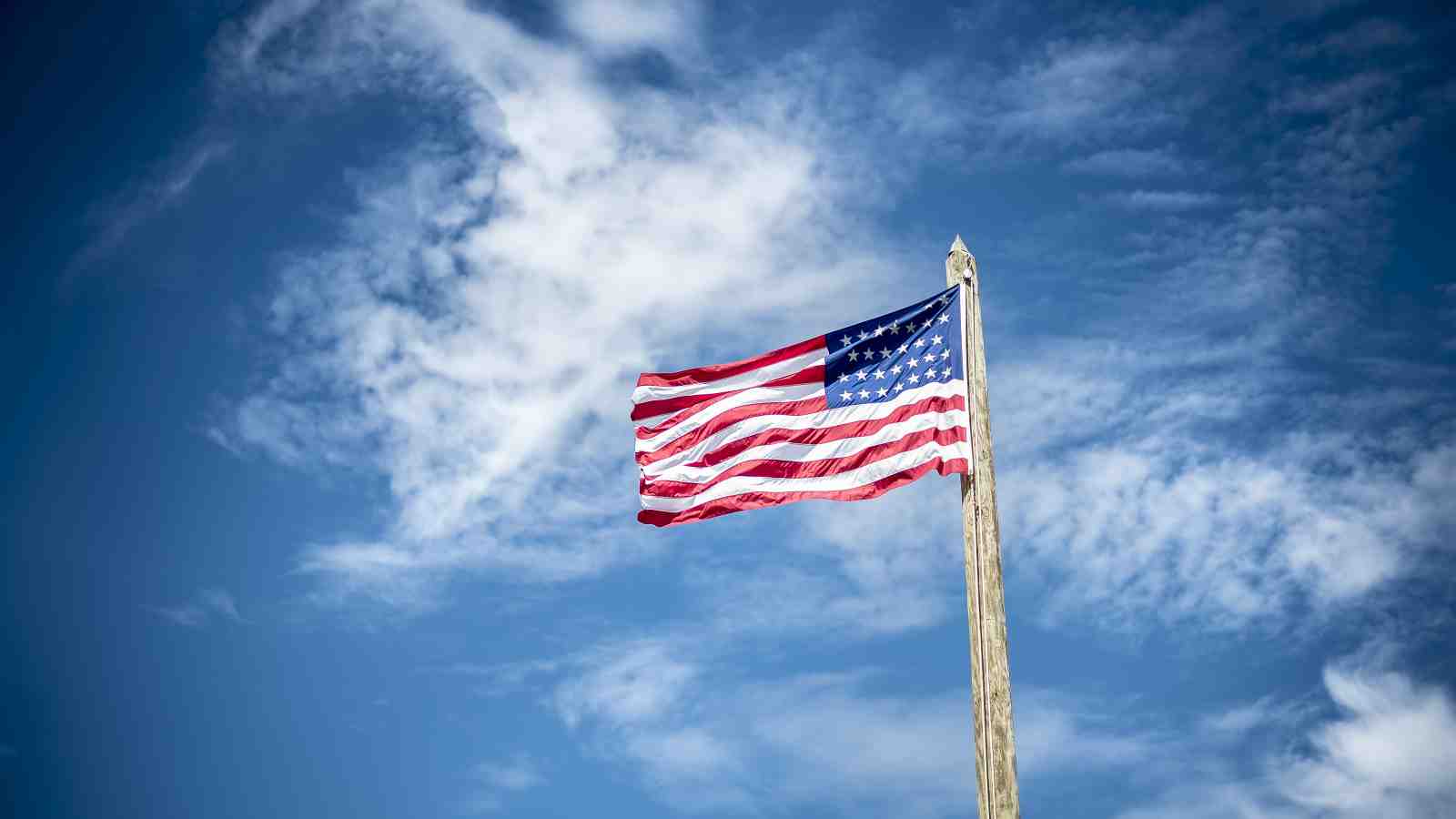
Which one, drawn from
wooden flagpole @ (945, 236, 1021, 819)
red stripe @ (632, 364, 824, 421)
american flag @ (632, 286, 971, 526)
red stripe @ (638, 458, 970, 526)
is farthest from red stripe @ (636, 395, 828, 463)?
wooden flagpole @ (945, 236, 1021, 819)

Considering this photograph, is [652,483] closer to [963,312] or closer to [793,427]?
[793,427]

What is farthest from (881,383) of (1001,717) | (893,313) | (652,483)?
(1001,717)

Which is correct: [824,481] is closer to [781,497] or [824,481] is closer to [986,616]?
[781,497]

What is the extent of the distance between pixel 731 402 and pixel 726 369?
1.40 ft

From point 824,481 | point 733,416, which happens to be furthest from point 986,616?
point 733,416

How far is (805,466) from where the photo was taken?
13672mm

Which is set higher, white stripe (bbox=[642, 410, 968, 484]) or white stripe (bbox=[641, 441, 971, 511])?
white stripe (bbox=[642, 410, 968, 484])

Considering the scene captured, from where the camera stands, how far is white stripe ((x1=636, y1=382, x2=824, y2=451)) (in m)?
14.1

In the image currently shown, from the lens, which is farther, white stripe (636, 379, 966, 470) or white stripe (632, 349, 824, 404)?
white stripe (632, 349, 824, 404)

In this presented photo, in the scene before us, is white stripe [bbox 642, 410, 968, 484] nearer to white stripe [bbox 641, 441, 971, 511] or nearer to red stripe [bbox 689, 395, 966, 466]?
red stripe [bbox 689, 395, 966, 466]

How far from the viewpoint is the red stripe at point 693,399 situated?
1416 cm

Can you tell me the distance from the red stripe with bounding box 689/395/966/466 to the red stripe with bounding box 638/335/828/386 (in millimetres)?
870

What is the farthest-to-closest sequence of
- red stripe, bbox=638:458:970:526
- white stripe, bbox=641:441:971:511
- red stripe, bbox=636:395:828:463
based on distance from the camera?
red stripe, bbox=636:395:828:463 → white stripe, bbox=641:441:971:511 → red stripe, bbox=638:458:970:526

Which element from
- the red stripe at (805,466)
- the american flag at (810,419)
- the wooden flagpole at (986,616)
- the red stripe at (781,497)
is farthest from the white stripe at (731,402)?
the wooden flagpole at (986,616)
